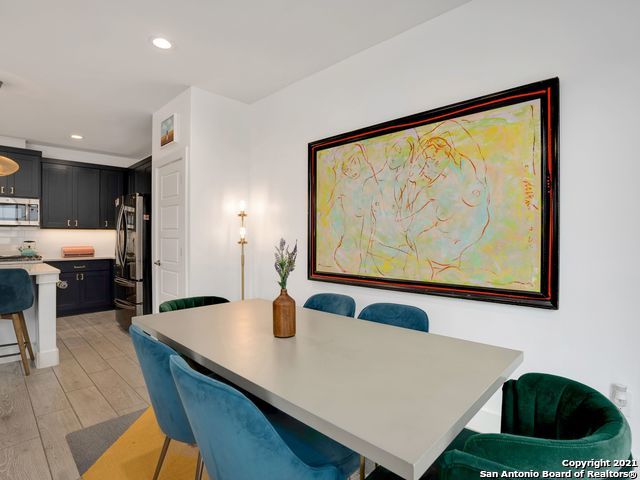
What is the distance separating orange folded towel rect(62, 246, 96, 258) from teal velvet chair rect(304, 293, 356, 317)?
16.3ft

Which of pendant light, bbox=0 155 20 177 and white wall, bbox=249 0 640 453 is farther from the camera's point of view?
pendant light, bbox=0 155 20 177

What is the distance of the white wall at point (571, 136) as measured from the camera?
1710 mm

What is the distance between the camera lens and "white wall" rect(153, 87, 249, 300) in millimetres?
3504

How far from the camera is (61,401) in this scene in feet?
8.83

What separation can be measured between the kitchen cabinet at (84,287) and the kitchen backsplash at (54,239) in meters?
0.53

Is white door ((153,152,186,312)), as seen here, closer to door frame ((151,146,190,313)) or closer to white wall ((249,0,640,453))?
door frame ((151,146,190,313))

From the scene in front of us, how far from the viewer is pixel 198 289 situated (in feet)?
11.6

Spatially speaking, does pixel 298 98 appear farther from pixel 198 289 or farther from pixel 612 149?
pixel 612 149

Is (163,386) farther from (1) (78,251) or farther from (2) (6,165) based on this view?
(1) (78,251)

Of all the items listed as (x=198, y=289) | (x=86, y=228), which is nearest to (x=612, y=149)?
(x=198, y=289)

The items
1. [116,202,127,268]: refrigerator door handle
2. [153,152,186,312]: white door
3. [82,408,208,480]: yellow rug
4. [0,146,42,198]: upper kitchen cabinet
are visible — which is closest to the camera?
[82,408,208,480]: yellow rug

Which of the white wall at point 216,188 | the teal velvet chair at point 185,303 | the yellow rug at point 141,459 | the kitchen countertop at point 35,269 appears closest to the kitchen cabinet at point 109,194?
the kitchen countertop at point 35,269

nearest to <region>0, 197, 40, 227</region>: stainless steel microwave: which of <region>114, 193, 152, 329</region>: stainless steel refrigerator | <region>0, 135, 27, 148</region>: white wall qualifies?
<region>0, 135, 27, 148</region>: white wall

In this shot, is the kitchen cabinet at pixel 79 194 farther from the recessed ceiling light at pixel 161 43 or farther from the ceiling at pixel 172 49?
the recessed ceiling light at pixel 161 43
